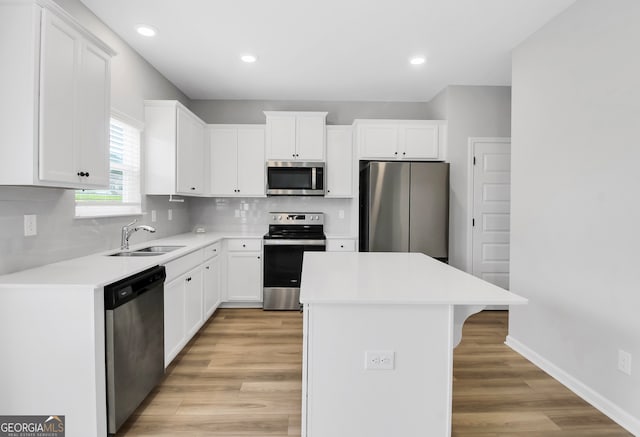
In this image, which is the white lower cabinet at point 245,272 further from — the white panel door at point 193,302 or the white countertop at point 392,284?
the white countertop at point 392,284

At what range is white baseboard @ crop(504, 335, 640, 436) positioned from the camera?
1.94 m

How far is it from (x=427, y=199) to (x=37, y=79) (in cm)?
338

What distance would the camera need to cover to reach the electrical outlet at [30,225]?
76.2 inches

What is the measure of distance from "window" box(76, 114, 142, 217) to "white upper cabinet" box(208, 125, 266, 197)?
1.17 meters

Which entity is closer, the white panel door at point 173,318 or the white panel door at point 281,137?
the white panel door at point 173,318

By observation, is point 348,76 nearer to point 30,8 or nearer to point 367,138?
point 367,138

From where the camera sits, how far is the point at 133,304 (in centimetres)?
191

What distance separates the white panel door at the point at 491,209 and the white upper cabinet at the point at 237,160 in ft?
8.72

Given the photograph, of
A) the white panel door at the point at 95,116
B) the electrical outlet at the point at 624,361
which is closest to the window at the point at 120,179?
the white panel door at the point at 95,116

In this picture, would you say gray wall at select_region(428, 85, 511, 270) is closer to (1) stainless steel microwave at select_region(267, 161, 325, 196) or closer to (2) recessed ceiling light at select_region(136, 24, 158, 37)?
(1) stainless steel microwave at select_region(267, 161, 325, 196)

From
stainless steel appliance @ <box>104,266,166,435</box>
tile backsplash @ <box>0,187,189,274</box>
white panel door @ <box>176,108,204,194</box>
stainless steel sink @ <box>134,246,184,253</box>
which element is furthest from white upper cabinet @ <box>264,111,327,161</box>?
stainless steel appliance @ <box>104,266,166,435</box>

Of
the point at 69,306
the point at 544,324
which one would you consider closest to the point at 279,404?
the point at 69,306

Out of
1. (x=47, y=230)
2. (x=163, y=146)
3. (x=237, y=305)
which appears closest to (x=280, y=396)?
(x=47, y=230)

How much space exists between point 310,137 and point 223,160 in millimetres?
1151
